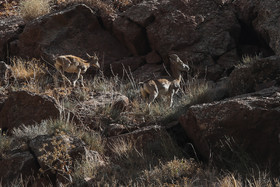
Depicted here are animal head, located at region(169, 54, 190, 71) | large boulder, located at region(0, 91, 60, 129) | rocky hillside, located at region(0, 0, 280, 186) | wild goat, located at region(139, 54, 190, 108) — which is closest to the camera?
rocky hillside, located at region(0, 0, 280, 186)

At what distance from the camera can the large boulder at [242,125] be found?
726 centimetres

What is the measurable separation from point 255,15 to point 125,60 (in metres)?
4.08

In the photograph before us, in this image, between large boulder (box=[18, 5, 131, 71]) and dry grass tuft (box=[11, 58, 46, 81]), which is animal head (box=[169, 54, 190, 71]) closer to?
large boulder (box=[18, 5, 131, 71])

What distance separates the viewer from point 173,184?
6852 mm

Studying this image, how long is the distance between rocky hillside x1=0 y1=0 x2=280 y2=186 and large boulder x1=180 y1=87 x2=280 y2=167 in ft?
0.05

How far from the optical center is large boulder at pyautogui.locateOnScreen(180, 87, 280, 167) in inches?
286

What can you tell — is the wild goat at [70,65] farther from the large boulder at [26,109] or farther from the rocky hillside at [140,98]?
the large boulder at [26,109]

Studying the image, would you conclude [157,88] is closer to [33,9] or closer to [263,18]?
[263,18]

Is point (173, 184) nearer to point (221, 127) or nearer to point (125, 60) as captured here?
point (221, 127)

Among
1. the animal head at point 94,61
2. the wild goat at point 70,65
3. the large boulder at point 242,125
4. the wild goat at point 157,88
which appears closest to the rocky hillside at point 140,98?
the large boulder at point 242,125

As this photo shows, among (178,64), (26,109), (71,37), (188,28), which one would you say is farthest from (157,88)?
(71,37)

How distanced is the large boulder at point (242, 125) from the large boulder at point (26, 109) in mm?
3501

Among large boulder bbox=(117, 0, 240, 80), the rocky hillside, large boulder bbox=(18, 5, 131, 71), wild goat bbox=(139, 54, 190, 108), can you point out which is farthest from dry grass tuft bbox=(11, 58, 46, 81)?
wild goat bbox=(139, 54, 190, 108)

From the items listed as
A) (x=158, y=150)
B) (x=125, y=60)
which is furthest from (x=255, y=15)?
(x=158, y=150)
